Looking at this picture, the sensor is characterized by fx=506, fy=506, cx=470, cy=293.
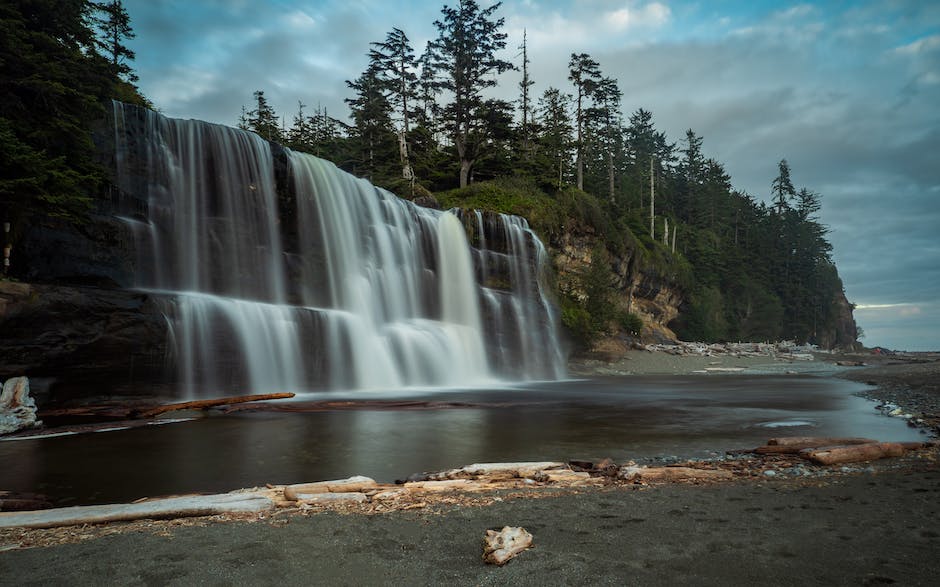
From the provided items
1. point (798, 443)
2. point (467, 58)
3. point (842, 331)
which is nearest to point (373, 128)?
point (467, 58)

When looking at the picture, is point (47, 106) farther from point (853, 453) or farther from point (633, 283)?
point (633, 283)

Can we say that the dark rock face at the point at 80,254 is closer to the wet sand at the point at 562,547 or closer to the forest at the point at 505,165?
the forest at the point at 505,165

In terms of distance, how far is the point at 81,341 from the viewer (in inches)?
477

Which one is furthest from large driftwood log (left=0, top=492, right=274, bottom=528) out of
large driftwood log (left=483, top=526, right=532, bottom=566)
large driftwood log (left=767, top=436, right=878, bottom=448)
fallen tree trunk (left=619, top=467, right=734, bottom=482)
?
large driftwood log (left=767, top=436, right=878, bottom=448)

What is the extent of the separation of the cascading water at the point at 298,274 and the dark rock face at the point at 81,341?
69cm

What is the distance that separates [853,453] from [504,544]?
559cm

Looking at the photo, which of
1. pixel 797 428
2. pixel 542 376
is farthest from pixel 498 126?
pixel 797 428

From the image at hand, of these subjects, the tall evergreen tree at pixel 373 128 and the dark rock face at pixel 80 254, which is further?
the tall evergreen tree at pixel 373 128

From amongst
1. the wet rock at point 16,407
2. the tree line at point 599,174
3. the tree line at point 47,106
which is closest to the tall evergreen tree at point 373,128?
the tree line at point 599,174

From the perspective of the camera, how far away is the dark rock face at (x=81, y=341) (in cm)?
1118

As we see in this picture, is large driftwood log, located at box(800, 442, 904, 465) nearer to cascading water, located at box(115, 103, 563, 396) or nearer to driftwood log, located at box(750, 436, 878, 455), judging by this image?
driftwood log, located at box(750, 436, 878, 455)

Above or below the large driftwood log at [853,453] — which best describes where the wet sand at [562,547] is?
above

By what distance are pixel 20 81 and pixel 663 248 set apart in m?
54.0

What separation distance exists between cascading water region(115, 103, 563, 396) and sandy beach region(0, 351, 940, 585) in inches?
465
